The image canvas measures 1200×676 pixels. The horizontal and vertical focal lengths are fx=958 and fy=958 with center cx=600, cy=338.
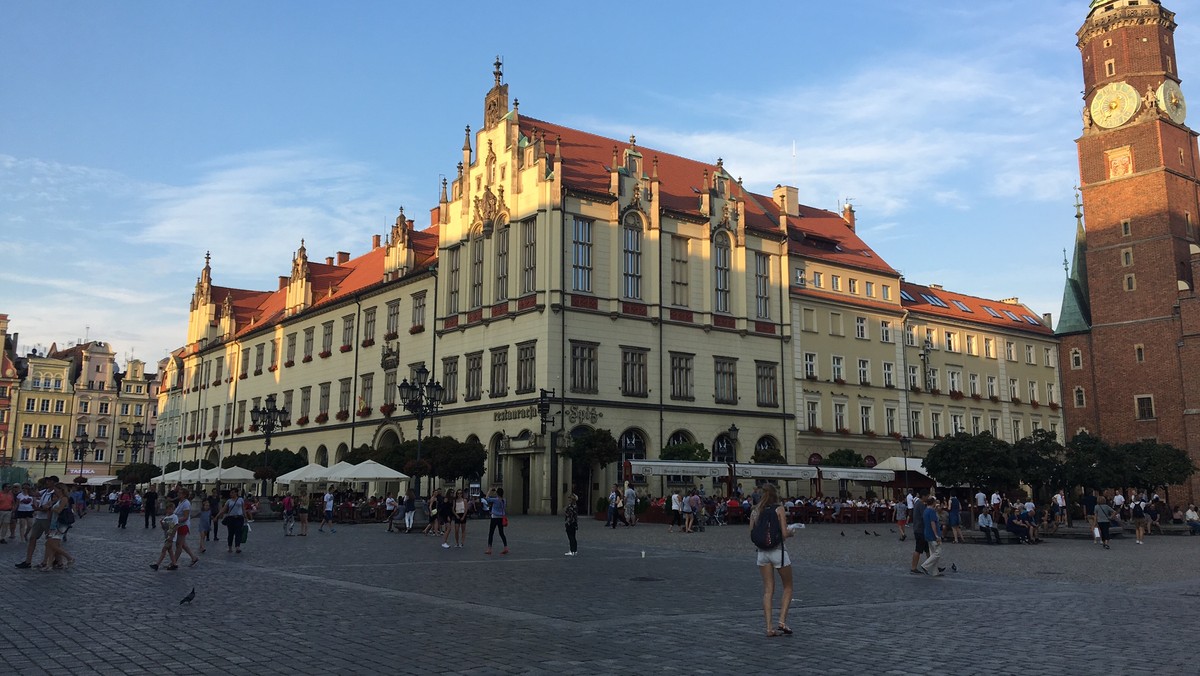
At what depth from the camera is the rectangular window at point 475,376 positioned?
53.1m

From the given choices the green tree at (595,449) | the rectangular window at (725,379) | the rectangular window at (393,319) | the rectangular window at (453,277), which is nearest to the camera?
the green tree at (595,449)

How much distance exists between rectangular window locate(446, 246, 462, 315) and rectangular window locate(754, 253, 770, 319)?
17964 millimetres

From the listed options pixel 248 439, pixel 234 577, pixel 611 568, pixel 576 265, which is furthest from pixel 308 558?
pixel 248 439

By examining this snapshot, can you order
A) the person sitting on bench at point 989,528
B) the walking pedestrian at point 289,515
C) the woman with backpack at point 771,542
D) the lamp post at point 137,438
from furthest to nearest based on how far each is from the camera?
the lamp post at point 137,438, the walking pedestrian at point 289,515, the person sitting on bench at point 989,528, the woman with backpack at point 771,542

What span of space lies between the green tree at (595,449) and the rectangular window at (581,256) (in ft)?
27.6

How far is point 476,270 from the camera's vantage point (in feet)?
180

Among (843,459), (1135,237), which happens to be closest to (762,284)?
(843,459)

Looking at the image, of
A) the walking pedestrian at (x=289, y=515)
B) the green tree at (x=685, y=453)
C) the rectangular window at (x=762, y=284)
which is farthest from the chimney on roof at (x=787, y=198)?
the walking pedestrian at (x=289, y=515)

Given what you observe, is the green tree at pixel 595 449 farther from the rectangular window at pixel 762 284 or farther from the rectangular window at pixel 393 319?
the rectangular window at pixel 393 319

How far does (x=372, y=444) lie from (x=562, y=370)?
735 inches

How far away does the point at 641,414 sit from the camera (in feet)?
169

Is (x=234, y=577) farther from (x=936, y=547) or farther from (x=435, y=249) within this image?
(x=435, y=249)

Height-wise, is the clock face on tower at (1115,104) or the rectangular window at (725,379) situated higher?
the clock face on tower at (1115,104)

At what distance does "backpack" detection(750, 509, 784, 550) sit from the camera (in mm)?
11930
